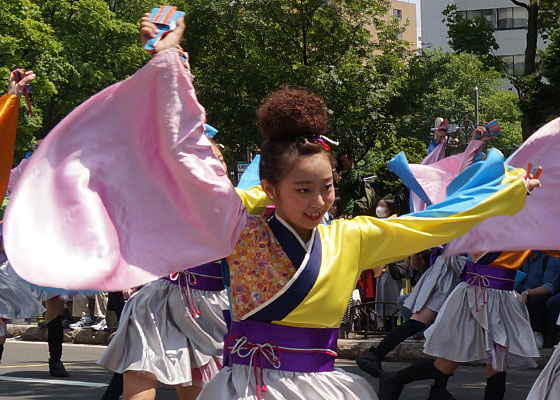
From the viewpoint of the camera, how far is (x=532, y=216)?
4988mm

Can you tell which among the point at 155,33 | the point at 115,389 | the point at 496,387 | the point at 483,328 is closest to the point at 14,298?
the point at 115,389

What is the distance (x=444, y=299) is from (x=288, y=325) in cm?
474

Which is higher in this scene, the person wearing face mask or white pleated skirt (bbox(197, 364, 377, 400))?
white pleated skirt (bbox(197, 364, 377, 400))

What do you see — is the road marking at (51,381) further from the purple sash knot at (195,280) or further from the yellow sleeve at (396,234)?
the yellow sleeve at (396,234)

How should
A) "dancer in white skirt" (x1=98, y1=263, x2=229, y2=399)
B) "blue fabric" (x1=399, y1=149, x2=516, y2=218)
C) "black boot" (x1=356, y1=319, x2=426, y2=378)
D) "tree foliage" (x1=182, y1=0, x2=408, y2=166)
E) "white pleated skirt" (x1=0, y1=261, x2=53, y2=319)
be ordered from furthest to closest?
"tree foliage" (x1=182, y1=0, x2=408, y2=166) < "white pleated skirt" (x1=0, y1=261, x2=53, y2=319) < "black boot" (x1=356, y1=319, x2=426, y2=378) < "dancer in white skirt" (x1=98, y1=263, x2=229, y2=399) < "blue fabric" (x1=399, y1=149, x2=516, y2=218)

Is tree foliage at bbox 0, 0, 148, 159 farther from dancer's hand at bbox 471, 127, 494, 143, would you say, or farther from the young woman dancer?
the young woman dancer

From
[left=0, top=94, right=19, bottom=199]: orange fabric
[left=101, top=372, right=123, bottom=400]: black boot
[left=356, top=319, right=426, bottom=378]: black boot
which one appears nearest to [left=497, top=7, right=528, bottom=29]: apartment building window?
[left=356, top=319, right=426, bottom=378]: black boot

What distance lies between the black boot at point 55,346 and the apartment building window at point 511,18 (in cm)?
6165

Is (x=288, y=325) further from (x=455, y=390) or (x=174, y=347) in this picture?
(x=455, y=390)

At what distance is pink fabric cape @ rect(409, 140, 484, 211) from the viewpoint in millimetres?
6685

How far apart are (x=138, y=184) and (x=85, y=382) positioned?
6.04 metres

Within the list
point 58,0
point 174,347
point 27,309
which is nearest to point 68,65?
point 58,0

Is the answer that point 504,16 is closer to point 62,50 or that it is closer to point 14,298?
point 62,50

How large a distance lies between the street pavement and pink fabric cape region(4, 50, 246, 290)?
4913mm
